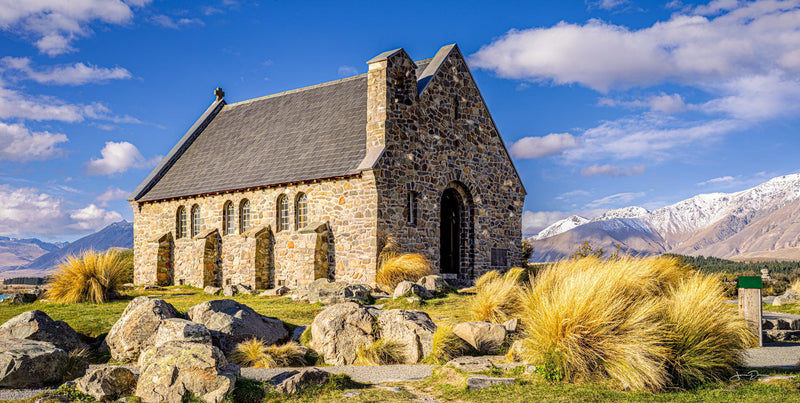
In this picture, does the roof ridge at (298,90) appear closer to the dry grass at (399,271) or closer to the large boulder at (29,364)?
the dry grass at (399,271)

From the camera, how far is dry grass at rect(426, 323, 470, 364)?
11.0 m

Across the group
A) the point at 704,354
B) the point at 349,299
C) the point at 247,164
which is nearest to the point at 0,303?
the point at 247,164

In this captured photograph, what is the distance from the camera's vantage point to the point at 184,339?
397 inches

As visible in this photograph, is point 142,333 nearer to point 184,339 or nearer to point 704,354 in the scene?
point 184,339

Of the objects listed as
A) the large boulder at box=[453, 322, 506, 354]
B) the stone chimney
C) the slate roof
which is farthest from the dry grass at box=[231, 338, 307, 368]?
the stone chimney

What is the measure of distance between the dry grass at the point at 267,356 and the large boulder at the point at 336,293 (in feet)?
19.1

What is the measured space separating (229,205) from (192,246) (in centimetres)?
314

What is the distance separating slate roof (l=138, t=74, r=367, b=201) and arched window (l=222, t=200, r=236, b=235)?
0.89m

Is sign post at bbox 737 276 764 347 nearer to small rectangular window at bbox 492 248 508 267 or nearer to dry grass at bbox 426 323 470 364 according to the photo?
dry grass at bbox 426 323 470 364

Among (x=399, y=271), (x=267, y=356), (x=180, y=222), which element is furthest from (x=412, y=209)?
(x=180, y=222)

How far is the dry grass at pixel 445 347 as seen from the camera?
36.1 feet

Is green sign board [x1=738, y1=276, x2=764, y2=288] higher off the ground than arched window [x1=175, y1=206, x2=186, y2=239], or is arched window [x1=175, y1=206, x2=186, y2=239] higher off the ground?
arched window [x1=175, y1=206, x2=186, y2=239]

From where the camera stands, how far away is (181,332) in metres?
10.4

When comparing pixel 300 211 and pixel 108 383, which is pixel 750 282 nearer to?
pixel 108 383
